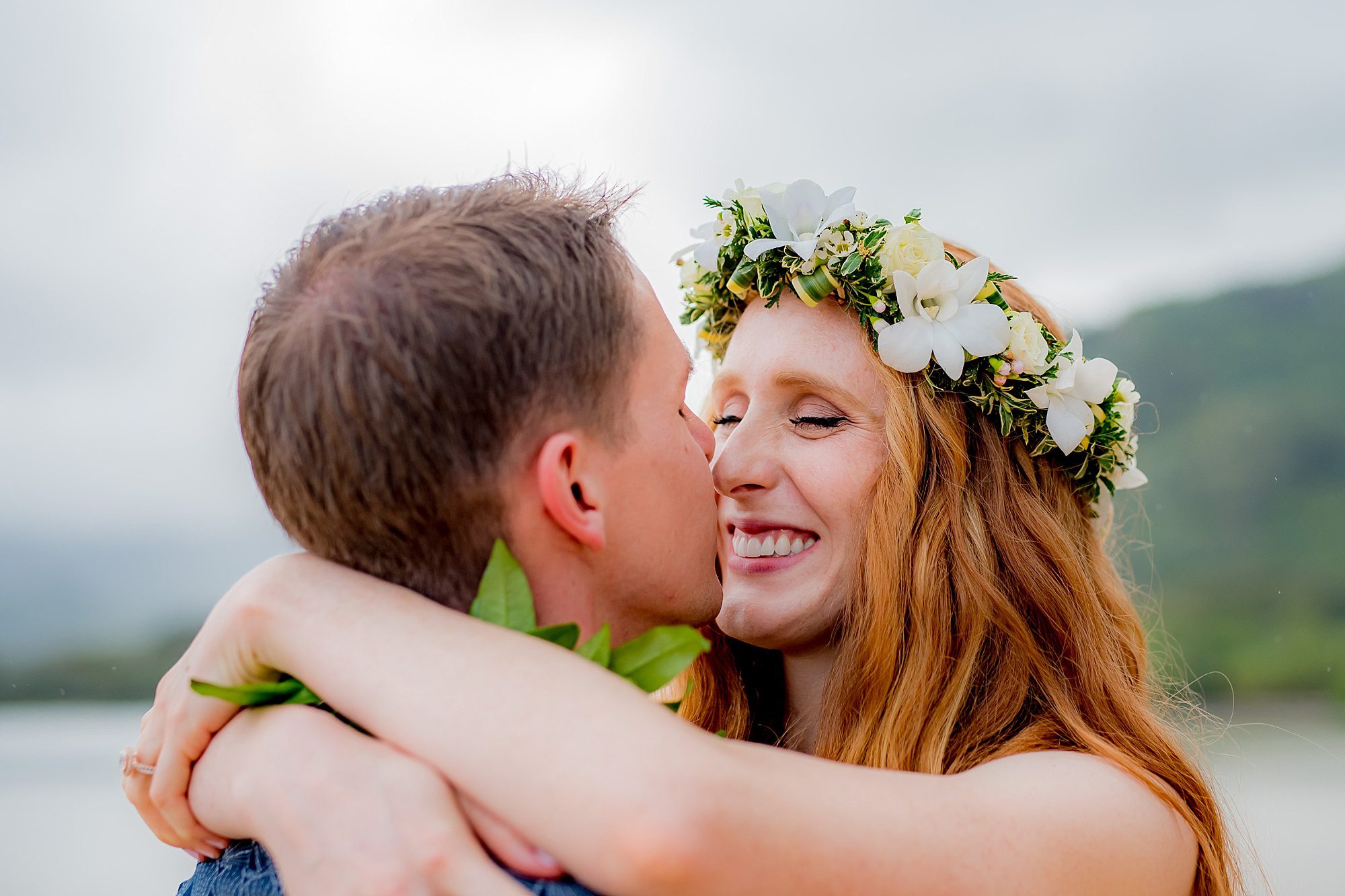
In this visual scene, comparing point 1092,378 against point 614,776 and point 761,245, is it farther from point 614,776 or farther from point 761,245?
point 614,776

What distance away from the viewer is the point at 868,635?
254 centimetres

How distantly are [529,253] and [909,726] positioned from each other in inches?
54.8

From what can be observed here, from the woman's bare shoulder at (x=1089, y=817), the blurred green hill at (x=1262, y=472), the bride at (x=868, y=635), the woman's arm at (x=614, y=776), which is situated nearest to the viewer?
the woman's arm at (x=614, y=776)

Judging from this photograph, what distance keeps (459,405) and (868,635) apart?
1287 millimetres

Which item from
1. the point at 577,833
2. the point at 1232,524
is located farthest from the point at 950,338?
the point at 1232,524

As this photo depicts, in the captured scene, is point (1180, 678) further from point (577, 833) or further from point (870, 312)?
point (577, 833)

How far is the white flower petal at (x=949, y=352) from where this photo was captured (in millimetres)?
2580

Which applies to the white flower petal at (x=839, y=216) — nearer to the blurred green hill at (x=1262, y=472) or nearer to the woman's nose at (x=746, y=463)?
the woman's nose at (x=746, y=463)

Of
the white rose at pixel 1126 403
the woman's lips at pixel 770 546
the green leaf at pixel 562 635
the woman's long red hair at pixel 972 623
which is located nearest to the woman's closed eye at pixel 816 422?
the woman's long red hair at pixel 972 623

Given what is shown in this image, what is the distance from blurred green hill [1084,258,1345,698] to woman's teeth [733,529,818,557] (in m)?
8.63

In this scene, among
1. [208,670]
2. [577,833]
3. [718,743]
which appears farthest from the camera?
[208,670]

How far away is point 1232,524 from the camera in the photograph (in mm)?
13758

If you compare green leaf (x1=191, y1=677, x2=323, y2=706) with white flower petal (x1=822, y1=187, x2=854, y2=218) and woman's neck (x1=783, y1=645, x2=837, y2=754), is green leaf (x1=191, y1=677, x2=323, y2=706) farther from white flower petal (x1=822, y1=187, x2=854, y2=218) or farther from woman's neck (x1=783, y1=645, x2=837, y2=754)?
white flower petal (x1=822, y1=187, x2=854, y2=218)

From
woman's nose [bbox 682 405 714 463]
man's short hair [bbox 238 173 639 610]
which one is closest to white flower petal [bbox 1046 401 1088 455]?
woman's nose [bbox 682 405 714 463]
